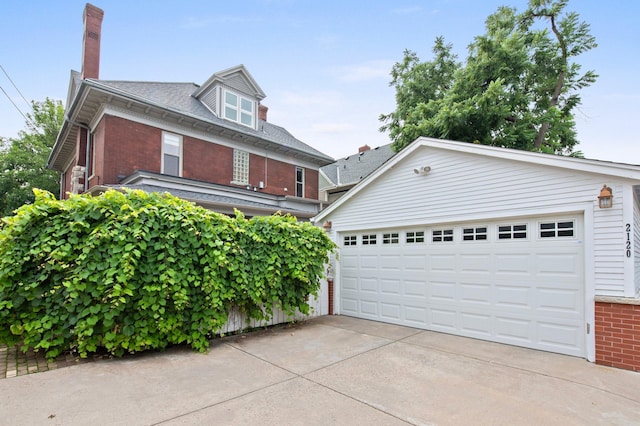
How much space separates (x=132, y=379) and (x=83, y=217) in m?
2.40

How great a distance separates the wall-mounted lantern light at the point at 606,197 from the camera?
180 inches

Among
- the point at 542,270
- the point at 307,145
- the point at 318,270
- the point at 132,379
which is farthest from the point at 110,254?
the point at 307,145

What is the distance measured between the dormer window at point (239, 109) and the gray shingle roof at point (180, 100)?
0.40 metres

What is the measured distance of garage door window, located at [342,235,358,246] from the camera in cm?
819

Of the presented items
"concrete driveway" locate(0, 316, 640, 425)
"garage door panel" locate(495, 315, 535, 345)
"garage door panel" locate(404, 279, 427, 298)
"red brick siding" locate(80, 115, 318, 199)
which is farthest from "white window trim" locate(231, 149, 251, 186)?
"garage door panel" locate(495, 315, 535, 345)

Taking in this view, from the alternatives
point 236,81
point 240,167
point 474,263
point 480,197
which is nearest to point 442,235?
point 474,263

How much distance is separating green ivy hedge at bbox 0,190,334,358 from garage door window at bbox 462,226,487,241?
4320mm

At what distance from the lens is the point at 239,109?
1472 cm

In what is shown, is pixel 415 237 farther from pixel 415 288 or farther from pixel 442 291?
pixel 442 291

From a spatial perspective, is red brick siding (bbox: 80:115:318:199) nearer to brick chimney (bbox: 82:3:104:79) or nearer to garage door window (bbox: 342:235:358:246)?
brick chimney (bbox: 82:3:104:79)

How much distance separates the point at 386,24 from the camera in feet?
32.8

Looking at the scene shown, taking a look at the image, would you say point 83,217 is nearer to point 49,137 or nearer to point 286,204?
point 286,204

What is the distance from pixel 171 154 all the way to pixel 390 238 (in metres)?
9.10

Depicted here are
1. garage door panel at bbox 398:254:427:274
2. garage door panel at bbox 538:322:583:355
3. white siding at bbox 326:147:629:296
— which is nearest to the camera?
white siding at bbox 326:147:629:296
